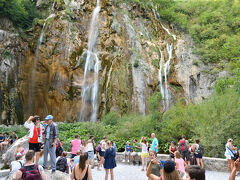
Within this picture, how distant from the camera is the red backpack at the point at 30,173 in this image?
3.74 m

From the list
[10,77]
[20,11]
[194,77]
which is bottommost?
[194,77]

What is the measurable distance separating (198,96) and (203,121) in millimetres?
13032

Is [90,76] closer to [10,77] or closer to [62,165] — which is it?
[10,77]

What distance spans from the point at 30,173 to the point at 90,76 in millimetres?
20036

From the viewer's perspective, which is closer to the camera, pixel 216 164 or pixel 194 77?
pixel 216 164

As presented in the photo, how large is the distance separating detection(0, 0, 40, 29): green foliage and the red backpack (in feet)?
91.3

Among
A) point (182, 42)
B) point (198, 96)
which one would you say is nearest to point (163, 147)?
point (198, 96)

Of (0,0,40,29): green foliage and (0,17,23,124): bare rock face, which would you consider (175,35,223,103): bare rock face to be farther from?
(0,0,40,29): green foliage

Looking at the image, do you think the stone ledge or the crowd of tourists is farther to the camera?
the stone ledge

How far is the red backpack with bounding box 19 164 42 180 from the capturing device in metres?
3.74

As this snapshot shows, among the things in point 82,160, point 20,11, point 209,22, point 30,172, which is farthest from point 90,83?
point 209,22

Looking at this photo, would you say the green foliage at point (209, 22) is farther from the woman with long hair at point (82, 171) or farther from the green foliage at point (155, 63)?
the woman with long hair at point (82, 171)

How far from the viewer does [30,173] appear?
12.4 feet

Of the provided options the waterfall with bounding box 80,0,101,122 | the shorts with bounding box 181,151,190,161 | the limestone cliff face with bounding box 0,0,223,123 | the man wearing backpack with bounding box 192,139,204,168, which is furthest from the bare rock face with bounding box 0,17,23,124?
the man wearing backpack with bounding box 192,139,204,168
